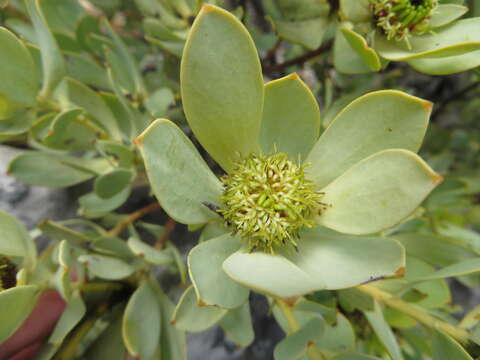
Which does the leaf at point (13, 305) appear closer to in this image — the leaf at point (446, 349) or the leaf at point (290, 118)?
the leaf at point (290, 118)

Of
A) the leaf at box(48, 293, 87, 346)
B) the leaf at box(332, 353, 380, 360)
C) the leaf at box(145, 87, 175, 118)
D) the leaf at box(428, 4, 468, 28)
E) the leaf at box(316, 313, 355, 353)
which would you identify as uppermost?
the leaf at box(428, 4, 468, 28)

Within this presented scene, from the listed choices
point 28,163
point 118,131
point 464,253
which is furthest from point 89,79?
point 464,253

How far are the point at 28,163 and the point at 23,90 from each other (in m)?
0.17

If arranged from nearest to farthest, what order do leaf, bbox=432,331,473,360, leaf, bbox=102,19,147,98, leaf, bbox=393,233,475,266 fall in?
leaf, bbox=432,331,473,360
leaf, bbox=393,233,475,266
leaf, bbox=102,19,147,98

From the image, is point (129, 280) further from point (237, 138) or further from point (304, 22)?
point (304, 22)

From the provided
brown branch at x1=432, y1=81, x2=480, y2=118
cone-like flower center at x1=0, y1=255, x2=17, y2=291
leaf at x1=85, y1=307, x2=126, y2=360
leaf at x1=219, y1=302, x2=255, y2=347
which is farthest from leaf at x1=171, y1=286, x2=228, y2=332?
brown branch at x1=432, y1=81, x2=480, y2=118

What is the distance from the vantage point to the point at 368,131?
1.95 feet

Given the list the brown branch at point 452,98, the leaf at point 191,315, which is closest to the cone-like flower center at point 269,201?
the leaf at point 191,315

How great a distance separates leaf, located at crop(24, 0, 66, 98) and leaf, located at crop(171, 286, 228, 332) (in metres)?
0.50

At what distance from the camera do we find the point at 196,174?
595mm

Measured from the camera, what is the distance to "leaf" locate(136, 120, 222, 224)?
0.48 metres

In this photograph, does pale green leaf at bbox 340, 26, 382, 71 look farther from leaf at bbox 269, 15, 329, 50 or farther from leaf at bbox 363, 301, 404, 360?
leaf at bbox 363, 301, 404, 360

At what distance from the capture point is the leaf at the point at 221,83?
519mm

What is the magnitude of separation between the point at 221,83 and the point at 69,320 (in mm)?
515
